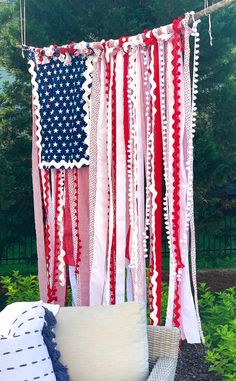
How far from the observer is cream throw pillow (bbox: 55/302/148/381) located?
99.2 inches

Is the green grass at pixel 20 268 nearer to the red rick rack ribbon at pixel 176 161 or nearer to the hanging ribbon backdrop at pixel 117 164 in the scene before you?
the hanging ribbon backdrop at pixel 117 164

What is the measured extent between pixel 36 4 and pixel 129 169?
12.6 ft

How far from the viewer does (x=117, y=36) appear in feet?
20.3

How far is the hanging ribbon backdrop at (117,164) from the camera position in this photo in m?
2.83

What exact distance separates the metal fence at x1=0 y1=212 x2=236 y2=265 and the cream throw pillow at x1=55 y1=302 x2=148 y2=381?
398 cm

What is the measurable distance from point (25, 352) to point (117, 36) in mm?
4336

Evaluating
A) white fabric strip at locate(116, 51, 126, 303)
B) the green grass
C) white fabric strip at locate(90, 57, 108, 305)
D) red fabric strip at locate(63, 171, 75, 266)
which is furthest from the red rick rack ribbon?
the green grass

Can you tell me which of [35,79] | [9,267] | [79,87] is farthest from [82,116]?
[9,267]

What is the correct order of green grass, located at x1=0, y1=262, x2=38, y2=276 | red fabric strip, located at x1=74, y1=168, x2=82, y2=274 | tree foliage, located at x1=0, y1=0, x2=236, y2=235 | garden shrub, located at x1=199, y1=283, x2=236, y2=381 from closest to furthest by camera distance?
garden shrub, located at x1=199, y1=283, x2=236, y2=381
red fabric strip, located at x1=74, y1=168, x2=82, y2=274
tree foliage, located at x1=0, y1=0, x2=236, y2=235
green grass, located at x1=0, y1=262, x2=38, y2=276

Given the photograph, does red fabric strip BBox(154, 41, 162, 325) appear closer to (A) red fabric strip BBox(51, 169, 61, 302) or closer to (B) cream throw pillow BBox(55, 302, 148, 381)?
(B) cream throw pillow BBox(55, 302, 148, 381)

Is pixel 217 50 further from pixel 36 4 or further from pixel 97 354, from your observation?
pixel 97 354

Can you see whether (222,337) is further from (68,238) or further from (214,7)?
(214,7)

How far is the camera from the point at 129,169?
3037mm


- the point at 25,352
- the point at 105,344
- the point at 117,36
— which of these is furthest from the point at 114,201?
the point at 117,36
